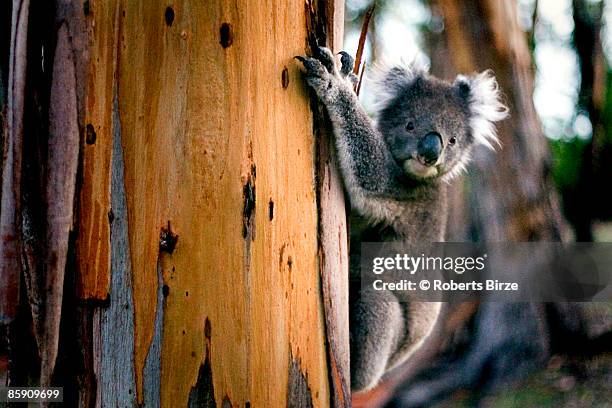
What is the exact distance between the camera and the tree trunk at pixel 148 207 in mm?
1498

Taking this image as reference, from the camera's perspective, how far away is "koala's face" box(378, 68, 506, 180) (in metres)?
3.20

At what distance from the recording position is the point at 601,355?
5648 mm

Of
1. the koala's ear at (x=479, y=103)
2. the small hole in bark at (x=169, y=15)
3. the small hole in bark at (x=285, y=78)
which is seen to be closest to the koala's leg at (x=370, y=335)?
the koala's ear at (x=479, y=103)

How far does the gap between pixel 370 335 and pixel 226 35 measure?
1816 mm

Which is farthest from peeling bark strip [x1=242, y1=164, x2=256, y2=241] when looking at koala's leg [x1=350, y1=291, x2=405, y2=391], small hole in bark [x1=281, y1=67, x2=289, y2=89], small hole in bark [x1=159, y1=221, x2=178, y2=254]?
koala's leg [x1=350, y1=291, x2=405, y2=391]

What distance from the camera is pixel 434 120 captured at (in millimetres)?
3395

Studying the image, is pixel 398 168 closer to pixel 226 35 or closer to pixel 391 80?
pixel 391 80

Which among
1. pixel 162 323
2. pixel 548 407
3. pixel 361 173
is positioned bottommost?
pixel 548 407

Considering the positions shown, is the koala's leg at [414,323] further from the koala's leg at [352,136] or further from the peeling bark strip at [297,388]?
the peeling bark strip at [297,388]

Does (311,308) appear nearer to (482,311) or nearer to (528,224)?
(528,224)

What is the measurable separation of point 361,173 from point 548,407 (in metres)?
3.63

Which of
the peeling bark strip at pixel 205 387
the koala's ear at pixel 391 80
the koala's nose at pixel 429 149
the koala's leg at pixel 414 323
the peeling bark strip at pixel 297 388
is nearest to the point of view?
the peeling bark strip at pixel 205 387

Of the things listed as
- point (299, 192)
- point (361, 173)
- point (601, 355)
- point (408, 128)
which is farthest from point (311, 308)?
point (601, 355)

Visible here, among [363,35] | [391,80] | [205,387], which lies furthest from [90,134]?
[391,80]
